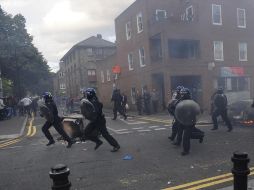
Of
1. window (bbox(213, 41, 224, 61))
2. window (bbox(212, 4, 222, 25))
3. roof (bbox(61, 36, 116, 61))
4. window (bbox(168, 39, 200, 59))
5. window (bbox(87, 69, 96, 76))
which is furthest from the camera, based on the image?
roof (bbox(61, 36, 116, 61))

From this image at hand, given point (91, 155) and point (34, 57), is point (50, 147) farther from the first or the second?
point (34, 57)

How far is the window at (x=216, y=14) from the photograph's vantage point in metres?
26.1

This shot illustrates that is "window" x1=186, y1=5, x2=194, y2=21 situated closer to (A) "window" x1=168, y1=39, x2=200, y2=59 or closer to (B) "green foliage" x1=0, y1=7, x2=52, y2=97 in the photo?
(A) "window" x1=168, y1=39, x2=200, y2=59

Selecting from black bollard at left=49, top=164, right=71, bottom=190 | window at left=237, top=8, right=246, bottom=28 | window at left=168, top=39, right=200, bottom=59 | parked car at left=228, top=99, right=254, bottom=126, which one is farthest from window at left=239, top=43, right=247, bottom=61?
black bollard at left=49, top=164, right=71, bottom=190

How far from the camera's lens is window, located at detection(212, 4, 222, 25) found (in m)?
26.1

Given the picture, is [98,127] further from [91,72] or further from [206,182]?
[91,72]

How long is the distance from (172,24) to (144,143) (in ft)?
47.8

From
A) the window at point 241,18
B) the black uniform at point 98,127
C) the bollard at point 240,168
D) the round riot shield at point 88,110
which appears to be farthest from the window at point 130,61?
the bollard at point 240,168

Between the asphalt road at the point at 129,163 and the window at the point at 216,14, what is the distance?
53.9ft

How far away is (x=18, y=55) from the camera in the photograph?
115ft

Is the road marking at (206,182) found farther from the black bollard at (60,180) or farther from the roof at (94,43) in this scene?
the roof at (94,43)

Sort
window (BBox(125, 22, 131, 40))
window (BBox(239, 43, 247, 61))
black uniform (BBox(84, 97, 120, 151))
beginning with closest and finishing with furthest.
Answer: black uniform (BBox(84, 97, 120, 151)) → window (BBox(239, 43, 247, 61)) → window (BBox(125, 22, 131, 40))

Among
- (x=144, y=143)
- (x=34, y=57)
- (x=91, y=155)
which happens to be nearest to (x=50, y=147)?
(x=91, y=155)

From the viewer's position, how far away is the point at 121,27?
30750mm
